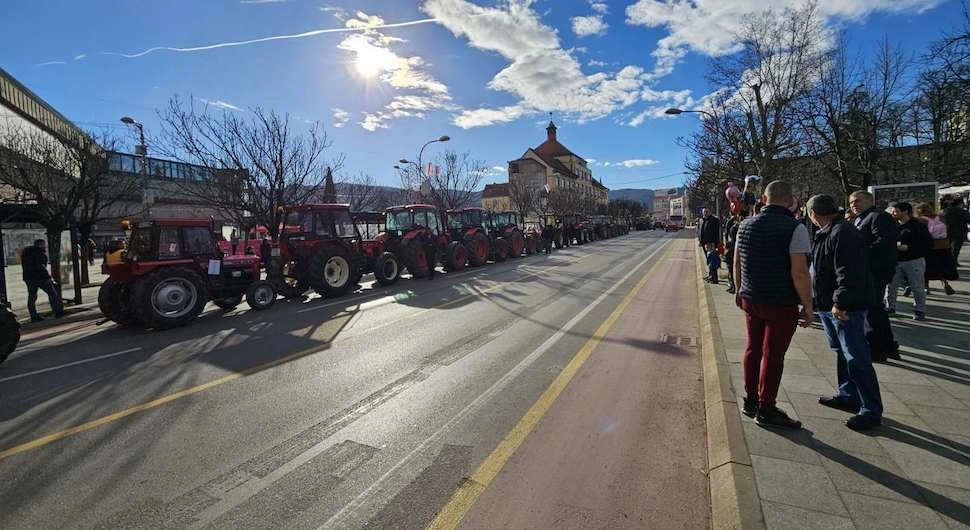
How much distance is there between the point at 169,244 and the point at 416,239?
661cm

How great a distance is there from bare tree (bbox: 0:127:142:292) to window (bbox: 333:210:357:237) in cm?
625

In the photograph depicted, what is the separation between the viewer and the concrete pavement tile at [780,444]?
2932 millimetres

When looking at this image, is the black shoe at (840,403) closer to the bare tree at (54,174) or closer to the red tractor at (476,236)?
the red tractor at (476,236)

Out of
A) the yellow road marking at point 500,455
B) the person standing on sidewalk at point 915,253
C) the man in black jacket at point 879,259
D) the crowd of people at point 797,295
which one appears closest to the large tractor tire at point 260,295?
the yellow road marking at point 500,455

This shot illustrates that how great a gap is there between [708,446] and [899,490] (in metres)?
1.08

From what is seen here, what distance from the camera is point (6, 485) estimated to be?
2.96 metres

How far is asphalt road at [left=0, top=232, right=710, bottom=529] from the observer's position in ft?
8.84

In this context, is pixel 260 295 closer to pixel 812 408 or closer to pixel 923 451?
pixel 812 408

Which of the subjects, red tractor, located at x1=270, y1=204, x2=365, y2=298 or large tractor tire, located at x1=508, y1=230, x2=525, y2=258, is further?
large tractor tire, located at x1=508, y1=230, x2=525, y2=258

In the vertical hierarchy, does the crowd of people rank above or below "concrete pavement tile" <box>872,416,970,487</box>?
above

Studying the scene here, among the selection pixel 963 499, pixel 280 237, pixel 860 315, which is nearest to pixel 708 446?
pixel 963 499

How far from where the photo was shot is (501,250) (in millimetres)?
20141

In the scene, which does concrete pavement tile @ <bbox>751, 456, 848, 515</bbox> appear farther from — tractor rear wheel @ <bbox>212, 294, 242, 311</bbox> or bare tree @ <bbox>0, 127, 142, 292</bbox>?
bare tree @ <bbox>0, 127, 142, 292</bbox>

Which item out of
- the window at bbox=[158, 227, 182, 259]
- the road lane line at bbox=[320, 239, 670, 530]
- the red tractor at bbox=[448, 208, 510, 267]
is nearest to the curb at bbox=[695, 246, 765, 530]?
the road lane line at bbox=[320, 239, 670, 530]
